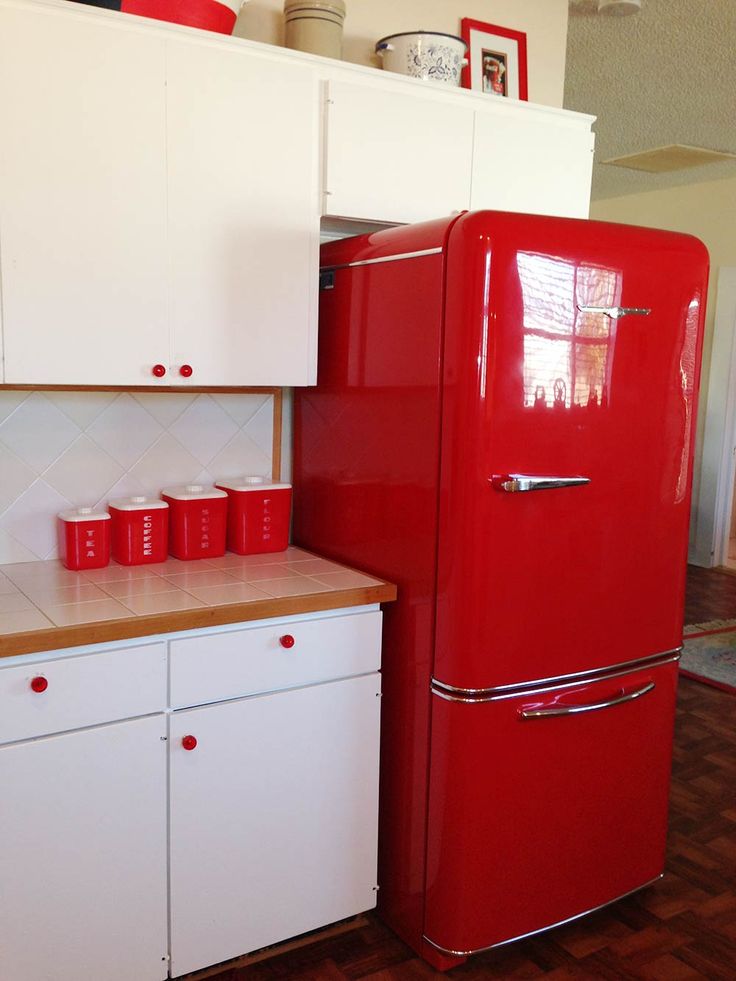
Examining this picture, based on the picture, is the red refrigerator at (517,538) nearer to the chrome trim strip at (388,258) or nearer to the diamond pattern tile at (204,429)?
the chrome trim strip at (388,258)

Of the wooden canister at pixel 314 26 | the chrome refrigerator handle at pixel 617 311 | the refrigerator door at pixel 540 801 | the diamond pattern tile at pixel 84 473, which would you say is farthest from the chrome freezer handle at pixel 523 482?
the wooden canister at pixel 314 26

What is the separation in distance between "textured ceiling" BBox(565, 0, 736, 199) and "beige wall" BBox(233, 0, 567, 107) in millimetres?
473

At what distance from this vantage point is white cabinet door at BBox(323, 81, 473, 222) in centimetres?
218

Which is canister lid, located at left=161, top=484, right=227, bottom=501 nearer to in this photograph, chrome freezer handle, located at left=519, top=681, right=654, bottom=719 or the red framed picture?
chrome freezer handle, located at left=519, top=681, right=654, bottom=719

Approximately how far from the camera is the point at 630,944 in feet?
7.14

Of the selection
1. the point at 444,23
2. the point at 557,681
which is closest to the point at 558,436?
the point at 557,681

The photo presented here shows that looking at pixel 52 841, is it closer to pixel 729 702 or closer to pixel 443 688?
pixel 443 688

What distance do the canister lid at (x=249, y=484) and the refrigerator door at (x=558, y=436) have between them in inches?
22.7

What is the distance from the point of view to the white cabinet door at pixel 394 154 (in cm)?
218

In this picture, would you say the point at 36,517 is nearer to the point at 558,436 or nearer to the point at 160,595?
the point at 160,595

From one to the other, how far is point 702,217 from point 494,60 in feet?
12.6

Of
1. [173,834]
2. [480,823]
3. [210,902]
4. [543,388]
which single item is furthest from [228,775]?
[543,388]

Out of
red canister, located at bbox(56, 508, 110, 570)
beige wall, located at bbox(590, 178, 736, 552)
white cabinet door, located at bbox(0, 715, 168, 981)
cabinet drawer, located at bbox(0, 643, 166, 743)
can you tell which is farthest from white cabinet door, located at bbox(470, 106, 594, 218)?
beige wall, located at bbox(590, 178, 736, 552)

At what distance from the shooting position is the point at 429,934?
6.79 feet
